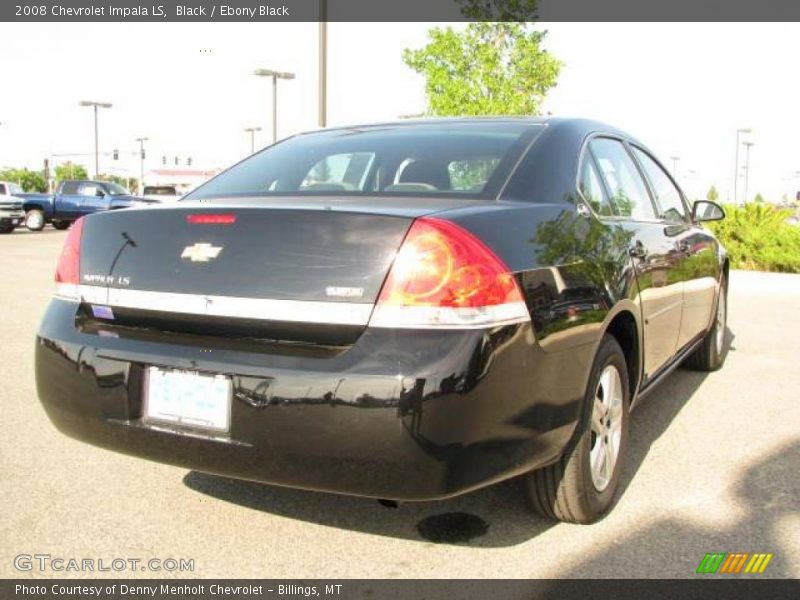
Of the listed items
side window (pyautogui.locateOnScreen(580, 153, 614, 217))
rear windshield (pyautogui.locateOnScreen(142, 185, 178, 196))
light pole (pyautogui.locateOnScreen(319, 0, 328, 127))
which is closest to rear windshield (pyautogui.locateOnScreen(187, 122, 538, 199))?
Result: side window (pyautogui.locateOnScreen(580, 153, 614, 217))

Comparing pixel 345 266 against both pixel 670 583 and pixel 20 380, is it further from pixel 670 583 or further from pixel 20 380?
pixel 20 380

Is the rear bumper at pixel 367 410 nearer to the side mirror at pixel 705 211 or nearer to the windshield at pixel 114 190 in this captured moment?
the side mirror at pixel 705 211

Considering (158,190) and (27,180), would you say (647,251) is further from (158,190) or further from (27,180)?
(27,180)

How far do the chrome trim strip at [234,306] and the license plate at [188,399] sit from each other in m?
→ 0.21

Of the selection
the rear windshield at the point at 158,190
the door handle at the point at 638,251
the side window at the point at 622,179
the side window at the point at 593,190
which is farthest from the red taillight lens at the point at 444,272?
the rear windshield at the point at 158,190

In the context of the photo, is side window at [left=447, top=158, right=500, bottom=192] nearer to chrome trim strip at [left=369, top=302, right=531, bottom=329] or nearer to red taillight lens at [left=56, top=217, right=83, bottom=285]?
chrome trim strip at [left=369, top=302, right=531, bottom=329]

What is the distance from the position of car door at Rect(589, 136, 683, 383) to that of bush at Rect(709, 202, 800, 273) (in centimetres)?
1152

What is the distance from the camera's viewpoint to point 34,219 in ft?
88.0

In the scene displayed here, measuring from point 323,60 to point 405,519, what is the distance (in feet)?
44.5

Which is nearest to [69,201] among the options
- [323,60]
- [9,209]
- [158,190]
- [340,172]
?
[9,209]

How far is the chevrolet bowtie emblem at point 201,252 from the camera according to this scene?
2.53m

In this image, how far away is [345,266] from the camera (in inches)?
92.7

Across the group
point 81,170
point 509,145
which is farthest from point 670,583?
point 81,170

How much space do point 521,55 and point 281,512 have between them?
18.6 meters
